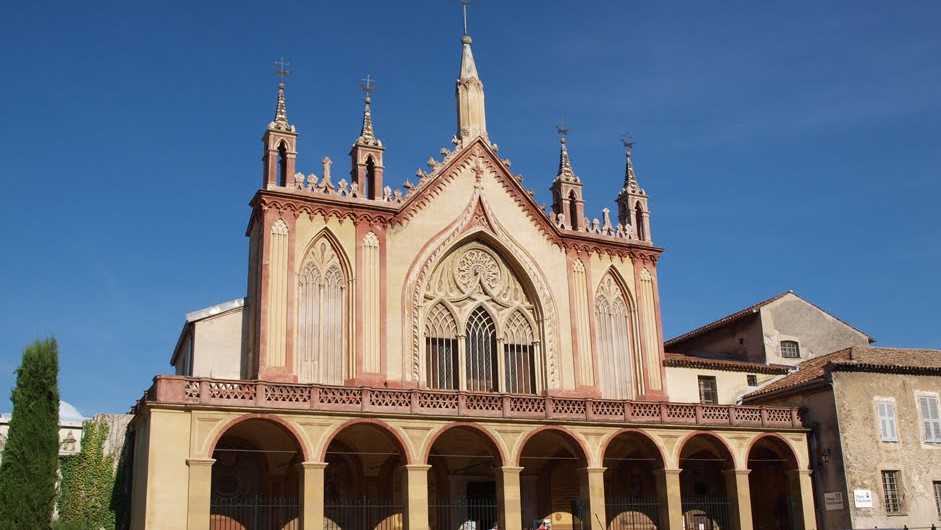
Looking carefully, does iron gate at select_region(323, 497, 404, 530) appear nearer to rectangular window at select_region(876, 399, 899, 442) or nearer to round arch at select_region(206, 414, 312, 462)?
round arch at select_region(206, 414, 312, 462)

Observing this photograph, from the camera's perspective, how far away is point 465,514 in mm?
35719

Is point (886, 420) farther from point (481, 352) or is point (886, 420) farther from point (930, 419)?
point (481, 352)

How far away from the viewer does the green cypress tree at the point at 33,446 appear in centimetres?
2755

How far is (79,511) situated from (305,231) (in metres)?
11.8

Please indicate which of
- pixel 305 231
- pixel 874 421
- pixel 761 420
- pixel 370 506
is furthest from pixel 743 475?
pixel 305 231

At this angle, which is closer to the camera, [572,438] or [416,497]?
[416,497]

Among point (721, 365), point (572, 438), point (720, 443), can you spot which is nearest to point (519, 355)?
point (572, 438)

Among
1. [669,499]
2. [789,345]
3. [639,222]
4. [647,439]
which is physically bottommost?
[669,499]

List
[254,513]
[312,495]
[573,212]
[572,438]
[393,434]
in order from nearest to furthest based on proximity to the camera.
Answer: [312,495]
[393,434]
[254,513]
[572,438]
[573,212]

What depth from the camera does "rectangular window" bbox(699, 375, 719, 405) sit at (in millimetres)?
41000

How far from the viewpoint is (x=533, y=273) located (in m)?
38.6

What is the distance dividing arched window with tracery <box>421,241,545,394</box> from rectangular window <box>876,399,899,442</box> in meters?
12.3

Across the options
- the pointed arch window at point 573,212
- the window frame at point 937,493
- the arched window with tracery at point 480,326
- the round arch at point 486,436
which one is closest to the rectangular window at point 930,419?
the window frame at point 937,493

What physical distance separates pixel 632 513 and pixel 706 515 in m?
3.20
